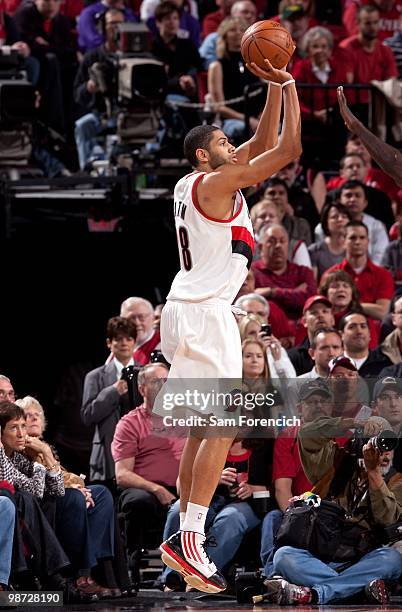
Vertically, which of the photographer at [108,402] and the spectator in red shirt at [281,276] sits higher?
the spectator in red shirt at [281,276]

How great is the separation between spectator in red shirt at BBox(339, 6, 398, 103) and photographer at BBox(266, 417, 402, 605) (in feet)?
21.6

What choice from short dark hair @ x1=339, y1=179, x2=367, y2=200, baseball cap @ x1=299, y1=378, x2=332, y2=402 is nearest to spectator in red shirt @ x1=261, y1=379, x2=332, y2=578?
baseball cap @ x1=299, y1=378, x2=332, y2=402

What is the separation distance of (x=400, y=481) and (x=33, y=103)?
6.02m

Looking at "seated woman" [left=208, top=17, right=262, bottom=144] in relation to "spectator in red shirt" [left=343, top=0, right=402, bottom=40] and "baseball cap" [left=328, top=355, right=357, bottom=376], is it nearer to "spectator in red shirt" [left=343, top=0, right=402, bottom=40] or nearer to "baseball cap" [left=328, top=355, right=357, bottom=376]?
"spectator in red shirt" [left=343, top=0, right=402, bottom=40]

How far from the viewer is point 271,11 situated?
17562 mm

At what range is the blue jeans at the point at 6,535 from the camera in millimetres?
8914

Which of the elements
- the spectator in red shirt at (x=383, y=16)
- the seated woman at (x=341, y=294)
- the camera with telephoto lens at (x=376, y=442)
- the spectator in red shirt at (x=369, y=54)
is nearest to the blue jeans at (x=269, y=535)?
the camera with telephoto lens at (x=376, y=442)

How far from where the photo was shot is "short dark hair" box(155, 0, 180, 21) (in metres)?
15.6

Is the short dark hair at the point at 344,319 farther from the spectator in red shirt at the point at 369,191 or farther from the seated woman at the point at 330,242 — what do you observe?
the spectator in red shirt at the point at 369,191

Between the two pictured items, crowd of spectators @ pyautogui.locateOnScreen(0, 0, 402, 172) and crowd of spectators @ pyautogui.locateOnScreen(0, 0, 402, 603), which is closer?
crowd of spectators @ pyautogui.locateOnScreen(0, 0, 402, 603)

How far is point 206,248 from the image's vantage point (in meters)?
8.13

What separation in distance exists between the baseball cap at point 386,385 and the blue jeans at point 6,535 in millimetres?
2661

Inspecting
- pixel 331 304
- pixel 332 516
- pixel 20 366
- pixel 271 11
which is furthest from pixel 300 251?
pixel 271 11

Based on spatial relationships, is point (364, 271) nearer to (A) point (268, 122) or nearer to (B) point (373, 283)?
(B) point (373, 283)
